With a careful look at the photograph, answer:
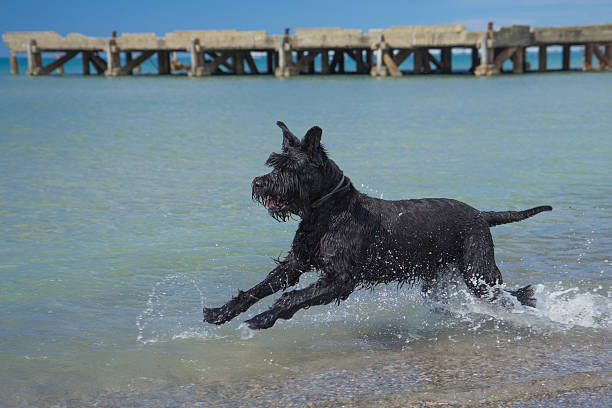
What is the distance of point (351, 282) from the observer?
17.9 feet

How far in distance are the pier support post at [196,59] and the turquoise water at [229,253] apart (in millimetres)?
28763

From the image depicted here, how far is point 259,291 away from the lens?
5699mm

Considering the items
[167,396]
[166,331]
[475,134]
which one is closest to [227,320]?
[166,331]

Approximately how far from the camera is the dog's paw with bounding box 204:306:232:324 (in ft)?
18.8

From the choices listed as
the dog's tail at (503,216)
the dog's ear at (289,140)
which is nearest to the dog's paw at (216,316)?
the dog's ear at (289,140)

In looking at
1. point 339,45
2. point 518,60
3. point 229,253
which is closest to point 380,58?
point 339,45

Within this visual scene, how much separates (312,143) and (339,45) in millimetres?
44524

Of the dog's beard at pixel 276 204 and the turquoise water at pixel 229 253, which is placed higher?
the dog's beard at pixel 276 204

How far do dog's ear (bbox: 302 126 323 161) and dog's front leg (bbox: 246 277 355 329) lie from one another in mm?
892

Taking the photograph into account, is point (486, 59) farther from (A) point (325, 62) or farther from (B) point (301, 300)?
(B) point (301, 300)

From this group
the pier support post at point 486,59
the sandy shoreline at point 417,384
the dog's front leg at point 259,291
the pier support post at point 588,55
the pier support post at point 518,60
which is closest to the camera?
the sandy shoreline at point 417,384

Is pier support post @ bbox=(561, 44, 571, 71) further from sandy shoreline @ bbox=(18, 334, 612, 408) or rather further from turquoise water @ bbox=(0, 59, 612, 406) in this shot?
sandy shoreline @ bbox=(18, 334, 612, 408)

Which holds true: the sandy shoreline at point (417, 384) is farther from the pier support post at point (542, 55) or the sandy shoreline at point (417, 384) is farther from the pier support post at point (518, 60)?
the pier support post at point (542, 55)

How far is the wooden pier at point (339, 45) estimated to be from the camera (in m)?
46.2
